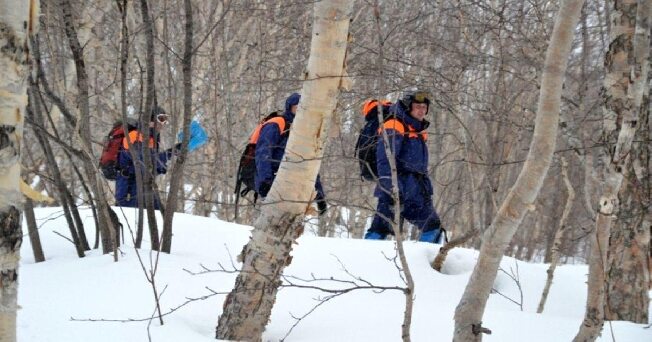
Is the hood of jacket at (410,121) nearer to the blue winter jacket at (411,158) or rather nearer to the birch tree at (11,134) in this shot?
the blue winter jacket at (411,158)

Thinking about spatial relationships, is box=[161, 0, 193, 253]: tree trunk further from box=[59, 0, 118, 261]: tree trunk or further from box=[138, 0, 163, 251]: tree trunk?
box=[59, 0, 118, 261]: tree trunk

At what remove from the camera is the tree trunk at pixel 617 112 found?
285 centimetres

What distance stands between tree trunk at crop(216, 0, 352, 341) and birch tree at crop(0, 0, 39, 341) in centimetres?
126

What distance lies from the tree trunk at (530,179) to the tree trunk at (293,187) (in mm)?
839

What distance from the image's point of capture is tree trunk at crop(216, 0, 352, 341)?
2.92 metres

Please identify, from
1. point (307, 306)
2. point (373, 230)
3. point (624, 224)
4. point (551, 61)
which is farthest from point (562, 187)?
point (551, 61)

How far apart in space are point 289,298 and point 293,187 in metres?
1.16

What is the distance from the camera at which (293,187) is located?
303 centimetres

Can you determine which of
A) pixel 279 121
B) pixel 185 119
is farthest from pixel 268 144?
pixel 185 119

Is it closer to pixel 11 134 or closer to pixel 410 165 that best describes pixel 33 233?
pixel 410 165

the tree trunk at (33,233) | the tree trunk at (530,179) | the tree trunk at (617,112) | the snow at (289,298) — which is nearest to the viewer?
the tree trunk at (530,179)

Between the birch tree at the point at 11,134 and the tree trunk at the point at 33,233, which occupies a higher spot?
the birch tree at the point at 11,134

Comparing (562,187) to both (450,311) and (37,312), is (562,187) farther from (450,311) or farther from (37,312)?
(37,312)

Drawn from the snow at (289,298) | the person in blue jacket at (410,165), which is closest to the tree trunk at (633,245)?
the snow at (289,298)
